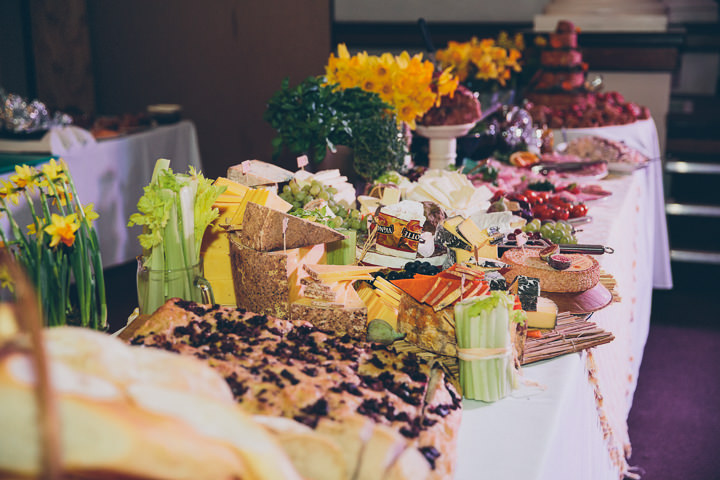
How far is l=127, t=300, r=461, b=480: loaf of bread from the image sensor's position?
30.4 inches

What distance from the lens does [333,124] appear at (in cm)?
188

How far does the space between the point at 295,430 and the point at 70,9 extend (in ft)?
20.2

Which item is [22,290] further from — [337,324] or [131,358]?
[337,324]

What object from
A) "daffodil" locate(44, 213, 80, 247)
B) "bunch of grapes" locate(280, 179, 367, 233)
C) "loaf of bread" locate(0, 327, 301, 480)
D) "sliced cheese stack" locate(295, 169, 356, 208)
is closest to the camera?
"loaf of bread" locate(0, 327, 301, 480)

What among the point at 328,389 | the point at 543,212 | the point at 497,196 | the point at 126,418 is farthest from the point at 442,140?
the point at 126,418

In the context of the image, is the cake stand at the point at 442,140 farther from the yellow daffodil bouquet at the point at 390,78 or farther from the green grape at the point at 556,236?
the green grape at the point at 556,236

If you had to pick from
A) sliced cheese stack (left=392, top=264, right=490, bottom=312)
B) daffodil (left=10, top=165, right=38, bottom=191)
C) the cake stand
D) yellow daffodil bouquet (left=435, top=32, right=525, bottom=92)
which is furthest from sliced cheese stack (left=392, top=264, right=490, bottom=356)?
yellow daffodil bouquet (left=435, top=32, right=525, bottom=92)

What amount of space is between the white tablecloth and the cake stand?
1.99 metres

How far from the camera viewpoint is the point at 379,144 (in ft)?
6.38

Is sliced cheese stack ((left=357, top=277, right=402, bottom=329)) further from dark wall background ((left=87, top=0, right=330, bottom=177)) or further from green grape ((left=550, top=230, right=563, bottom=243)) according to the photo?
dark wall background ((left=87, top=0, right=330, bottom=177))

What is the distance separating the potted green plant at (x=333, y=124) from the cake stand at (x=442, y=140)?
419 mm

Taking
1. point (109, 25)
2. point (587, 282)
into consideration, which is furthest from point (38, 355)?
point (109, 25)

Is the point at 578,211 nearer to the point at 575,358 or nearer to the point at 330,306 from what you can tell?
the point at 575,358

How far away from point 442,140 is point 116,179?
2173 mm
